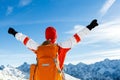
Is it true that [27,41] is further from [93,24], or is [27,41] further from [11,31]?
[93,24]

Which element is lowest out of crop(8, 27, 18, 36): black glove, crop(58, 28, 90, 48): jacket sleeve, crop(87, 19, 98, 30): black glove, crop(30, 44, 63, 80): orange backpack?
crop(30, 44, 63, 80): orange backpack

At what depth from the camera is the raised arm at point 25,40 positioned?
8.77 metres

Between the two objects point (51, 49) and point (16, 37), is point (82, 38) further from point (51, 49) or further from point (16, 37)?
point (16, 37)

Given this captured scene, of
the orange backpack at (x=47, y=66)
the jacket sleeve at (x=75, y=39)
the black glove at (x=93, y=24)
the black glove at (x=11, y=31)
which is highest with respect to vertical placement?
the black glove at (x=11, y=31)

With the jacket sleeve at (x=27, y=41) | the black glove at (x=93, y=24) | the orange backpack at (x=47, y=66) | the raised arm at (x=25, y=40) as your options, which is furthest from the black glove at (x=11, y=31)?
the black glove at (x=93, y=24)

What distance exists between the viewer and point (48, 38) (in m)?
8.77

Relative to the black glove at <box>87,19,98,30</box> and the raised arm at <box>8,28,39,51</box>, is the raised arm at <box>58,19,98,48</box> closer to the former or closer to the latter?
the black glove at <box>87,19,98,30</box>

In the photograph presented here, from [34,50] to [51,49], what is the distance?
2.75 ft

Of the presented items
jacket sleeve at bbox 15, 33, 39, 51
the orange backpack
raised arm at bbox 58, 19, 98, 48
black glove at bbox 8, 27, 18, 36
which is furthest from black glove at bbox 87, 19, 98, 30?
black glove at bbox 8, 27, 18, 36

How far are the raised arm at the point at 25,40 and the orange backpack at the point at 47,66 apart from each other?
22.7 inches

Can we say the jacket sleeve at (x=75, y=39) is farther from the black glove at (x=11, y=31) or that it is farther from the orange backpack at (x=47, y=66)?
the black glove at (x=11, y=31)

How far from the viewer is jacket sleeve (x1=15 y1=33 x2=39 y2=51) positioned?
876 centimetres

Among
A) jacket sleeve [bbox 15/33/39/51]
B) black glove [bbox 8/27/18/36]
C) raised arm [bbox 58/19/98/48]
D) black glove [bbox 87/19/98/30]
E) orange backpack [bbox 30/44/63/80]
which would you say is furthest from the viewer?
black glove [bbox 8/27/18/36]

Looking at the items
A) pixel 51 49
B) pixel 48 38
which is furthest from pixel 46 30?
pixel 51 49
